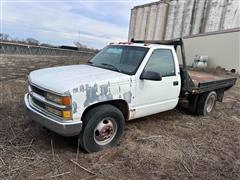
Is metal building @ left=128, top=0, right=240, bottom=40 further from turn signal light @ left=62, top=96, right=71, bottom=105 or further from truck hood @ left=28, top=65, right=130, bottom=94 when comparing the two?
turn signal light @ left=62, top=96, right=71, bottom=105

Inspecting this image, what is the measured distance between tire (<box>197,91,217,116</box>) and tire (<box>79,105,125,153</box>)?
9.75 feet

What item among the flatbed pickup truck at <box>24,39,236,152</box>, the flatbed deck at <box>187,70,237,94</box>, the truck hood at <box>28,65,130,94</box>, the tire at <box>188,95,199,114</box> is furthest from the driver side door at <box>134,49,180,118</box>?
the tire at <box>188,95,199,114</box>

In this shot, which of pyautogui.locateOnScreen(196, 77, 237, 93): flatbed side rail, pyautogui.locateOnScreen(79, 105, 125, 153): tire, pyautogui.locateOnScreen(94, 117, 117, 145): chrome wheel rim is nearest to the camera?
pyautogui.locateOnScreen(79, 105, 125, 153): tire

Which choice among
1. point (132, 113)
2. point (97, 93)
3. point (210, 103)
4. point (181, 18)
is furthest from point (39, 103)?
point (181, 18)

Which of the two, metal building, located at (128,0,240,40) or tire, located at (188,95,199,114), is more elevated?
metal building, located at (128,0,240,40)

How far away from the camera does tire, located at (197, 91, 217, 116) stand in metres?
6.34

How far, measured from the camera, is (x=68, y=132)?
137 inches

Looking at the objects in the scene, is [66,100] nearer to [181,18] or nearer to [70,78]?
[70,78]

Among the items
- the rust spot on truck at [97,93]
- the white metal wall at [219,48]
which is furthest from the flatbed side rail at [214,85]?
the white metal wall at [219,48]

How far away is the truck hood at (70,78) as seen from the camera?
139 inches

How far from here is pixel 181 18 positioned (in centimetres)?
2588

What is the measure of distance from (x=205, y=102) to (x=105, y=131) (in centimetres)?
338

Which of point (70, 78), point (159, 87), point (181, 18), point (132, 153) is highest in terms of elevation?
point (181, 18)

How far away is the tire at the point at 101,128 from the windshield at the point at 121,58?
2.66ft
